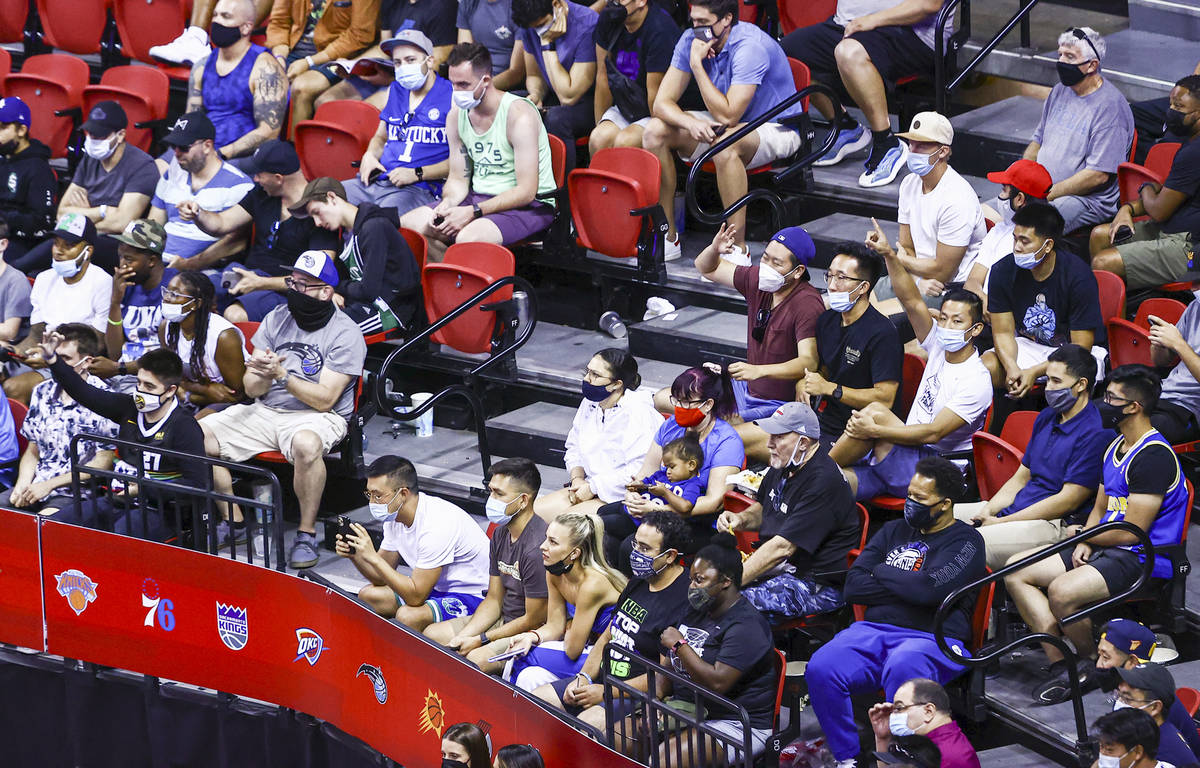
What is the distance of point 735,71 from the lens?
946cm

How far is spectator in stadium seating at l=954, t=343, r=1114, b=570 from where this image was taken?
23.3ft

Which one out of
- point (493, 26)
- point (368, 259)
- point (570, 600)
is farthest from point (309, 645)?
point (493, 26)

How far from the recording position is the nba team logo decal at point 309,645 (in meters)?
7.73

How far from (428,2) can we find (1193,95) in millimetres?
5014

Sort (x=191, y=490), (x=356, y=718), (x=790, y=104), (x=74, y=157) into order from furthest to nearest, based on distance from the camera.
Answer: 1. (x=74, y=157)
2. (x=790, y=104)
3. (x=191, y=490)
4. (x=356, y=718)

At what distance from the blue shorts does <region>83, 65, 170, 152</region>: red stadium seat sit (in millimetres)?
6546

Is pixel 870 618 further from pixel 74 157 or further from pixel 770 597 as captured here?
pixel 74 157

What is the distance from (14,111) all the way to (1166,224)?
291 inches

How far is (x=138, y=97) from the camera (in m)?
12.0

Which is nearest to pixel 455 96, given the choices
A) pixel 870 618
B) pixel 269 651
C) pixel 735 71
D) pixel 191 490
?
pixel 735 71

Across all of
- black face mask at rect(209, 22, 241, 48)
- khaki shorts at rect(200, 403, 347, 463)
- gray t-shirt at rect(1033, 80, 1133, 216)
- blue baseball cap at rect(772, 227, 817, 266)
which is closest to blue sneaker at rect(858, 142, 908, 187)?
gray t-shirt at rect(1033, 80, 1133, 216)

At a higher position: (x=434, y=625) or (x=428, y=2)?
(x=428, y=2)

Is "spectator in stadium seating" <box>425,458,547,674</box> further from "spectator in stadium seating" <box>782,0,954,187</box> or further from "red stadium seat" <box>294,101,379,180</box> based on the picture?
"red stadium seat" <box>294,101,379,180</box>

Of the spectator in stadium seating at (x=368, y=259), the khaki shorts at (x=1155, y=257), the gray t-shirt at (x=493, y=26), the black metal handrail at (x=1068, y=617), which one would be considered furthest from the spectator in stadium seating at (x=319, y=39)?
the black metal handrail at (x=1068, y=617)
